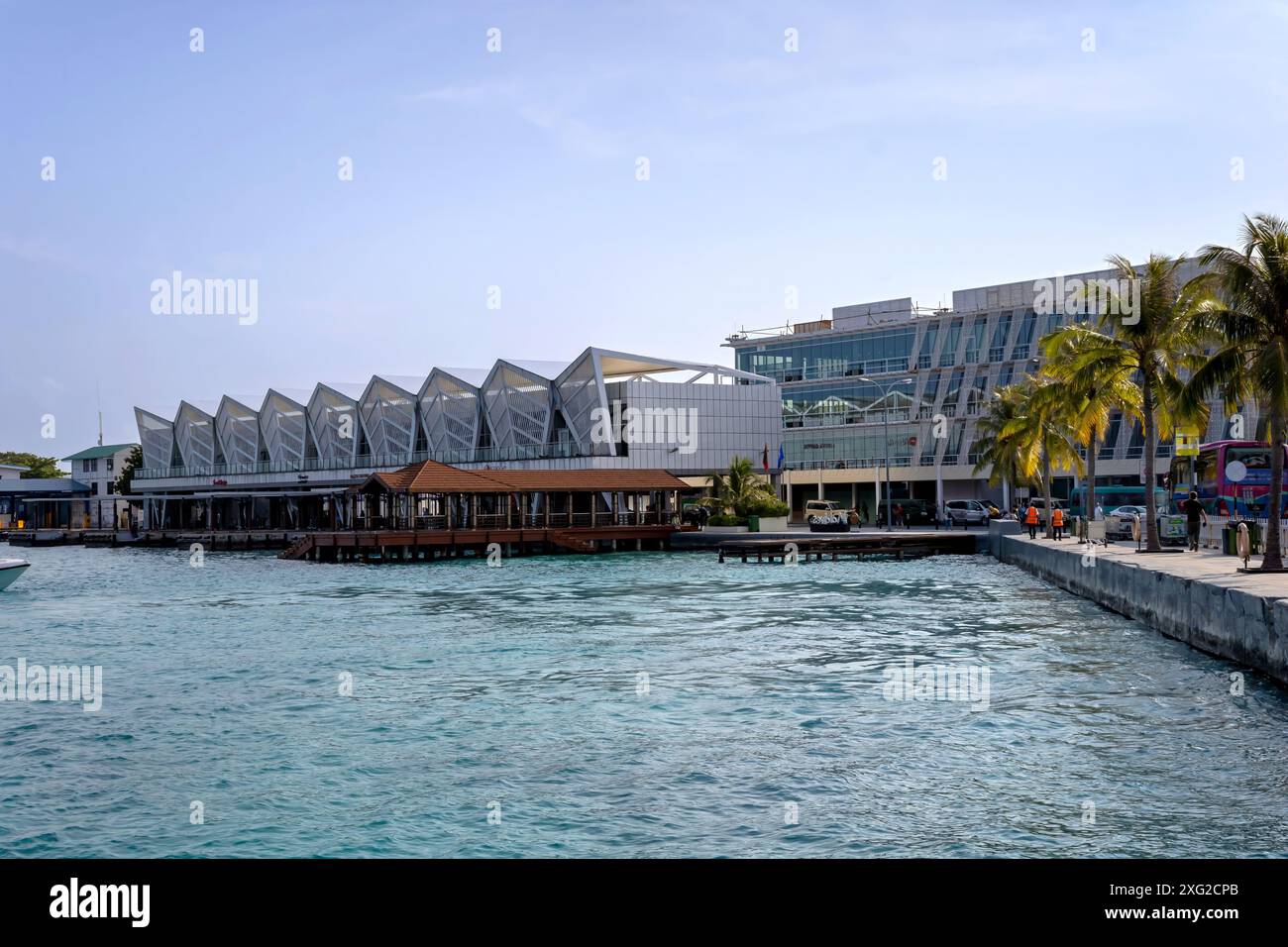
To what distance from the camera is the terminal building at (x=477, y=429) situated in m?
93.1

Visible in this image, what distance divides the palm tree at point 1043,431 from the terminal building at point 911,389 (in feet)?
83.7

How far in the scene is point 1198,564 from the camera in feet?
106

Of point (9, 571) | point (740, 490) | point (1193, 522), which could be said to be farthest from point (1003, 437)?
point (9, 571)

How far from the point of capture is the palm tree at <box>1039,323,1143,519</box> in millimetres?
42562

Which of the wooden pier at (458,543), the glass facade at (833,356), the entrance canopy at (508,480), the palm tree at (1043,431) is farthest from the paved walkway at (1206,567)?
the glass facade at (833,356)

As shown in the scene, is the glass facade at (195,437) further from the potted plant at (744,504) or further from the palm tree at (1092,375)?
the palm tree at (1092,375)

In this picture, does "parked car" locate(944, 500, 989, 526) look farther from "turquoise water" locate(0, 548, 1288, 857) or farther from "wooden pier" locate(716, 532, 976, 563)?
"turquoise water" locate(0, 548, 1288, 857)

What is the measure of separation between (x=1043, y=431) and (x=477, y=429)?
5045cm

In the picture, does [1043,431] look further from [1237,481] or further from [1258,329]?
[1258,329]

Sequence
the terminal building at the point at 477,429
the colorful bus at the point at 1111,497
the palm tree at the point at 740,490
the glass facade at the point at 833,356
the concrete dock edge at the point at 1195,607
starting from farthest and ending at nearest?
the glass facade at the point at 833,356
the terminal building at the point at 477,429
the palm tree at the point at 740,490
the colorful bus at the point at 1111,497
the concrete dock edge at the point at 1195,607
